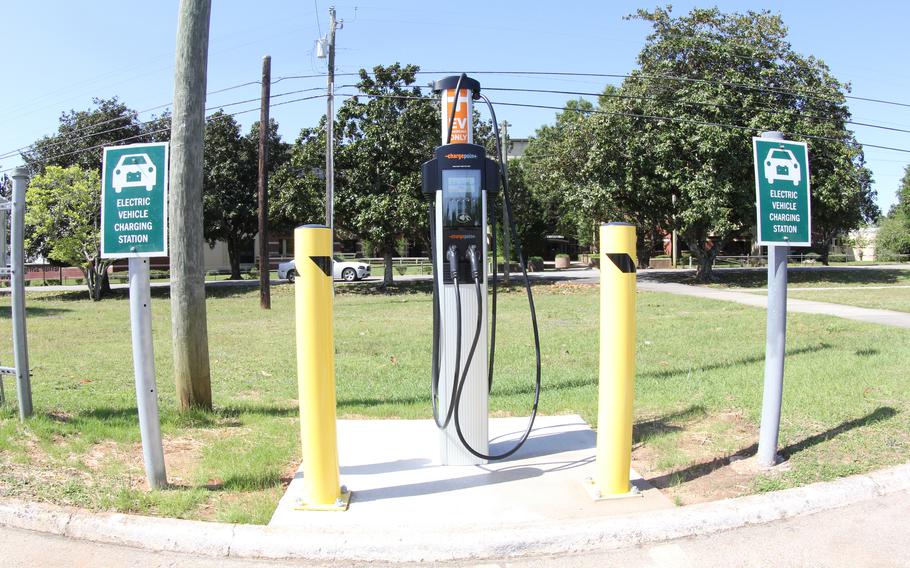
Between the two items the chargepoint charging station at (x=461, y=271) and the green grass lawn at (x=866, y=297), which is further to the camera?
the green grass lawn at (x=866, y=297)

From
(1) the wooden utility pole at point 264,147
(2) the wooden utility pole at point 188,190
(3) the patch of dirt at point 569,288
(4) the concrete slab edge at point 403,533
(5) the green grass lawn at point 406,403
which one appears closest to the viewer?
(4) the concrete slab edge at point 403,533

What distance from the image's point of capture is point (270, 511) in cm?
393

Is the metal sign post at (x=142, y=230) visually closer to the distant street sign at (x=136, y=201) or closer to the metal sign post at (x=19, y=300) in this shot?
the distant street sign at (x=136, y=201)

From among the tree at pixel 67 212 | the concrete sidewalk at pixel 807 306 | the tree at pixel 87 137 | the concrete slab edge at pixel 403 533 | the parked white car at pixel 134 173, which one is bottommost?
the concrete slab edge at pixel 403 533

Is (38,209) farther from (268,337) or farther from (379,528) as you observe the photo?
(379,528)

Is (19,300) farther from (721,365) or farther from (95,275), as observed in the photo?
(95,275)

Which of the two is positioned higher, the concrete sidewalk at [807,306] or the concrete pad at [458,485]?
the concrete sidewalk at [807,306]

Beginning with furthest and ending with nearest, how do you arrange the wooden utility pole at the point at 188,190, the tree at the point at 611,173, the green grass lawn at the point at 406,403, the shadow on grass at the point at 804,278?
the shadow on grass at the point at 804,278 < the tree at the point at 611,173 < the wooden utility pole at the point at 188,190 < the green grass lawn at the point at 406,403

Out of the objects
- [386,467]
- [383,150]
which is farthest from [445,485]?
[383,150]

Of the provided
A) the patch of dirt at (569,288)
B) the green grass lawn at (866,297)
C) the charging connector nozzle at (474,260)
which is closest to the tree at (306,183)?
the patch of dirt at (569,288)

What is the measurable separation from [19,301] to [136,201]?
85.3 inches

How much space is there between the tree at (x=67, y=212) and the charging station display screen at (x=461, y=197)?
23440 millimetres

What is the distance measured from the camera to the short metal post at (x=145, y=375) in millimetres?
4184

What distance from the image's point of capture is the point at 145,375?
4199mm
